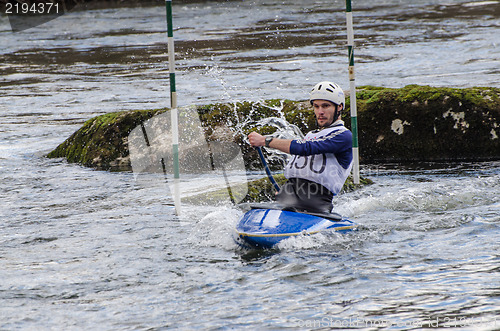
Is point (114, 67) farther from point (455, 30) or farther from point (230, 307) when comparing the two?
point (230, 307)

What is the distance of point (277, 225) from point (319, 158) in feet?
2.79

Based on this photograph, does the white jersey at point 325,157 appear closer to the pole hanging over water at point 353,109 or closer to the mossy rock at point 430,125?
the pole hanging over water at point 353,109

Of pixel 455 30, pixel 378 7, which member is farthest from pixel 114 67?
pixel 378 7

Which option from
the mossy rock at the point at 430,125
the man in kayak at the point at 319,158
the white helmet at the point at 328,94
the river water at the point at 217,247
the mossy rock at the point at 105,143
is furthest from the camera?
the mossy rock at the point at 105,143

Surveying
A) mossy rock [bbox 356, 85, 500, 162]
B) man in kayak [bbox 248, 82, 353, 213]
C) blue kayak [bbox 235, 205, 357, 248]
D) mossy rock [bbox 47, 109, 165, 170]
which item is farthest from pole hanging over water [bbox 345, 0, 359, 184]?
mossy rock [bbox 47, 109, 165, 170]

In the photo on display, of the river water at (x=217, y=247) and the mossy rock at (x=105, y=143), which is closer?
the river water at (x=217, y=247)

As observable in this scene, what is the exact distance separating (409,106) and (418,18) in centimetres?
1875

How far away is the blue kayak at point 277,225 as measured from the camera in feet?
18.5

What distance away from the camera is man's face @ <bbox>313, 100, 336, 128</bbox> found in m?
6.30

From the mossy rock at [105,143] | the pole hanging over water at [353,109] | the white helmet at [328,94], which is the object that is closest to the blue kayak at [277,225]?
the white helmet at [328,94]

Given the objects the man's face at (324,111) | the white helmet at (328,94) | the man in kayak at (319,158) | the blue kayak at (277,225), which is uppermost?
the white helmet at (328,94)

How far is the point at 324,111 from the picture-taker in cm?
631

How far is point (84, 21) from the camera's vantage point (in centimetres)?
3228

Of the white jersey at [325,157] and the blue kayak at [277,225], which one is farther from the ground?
the white jersey at [325,157]
